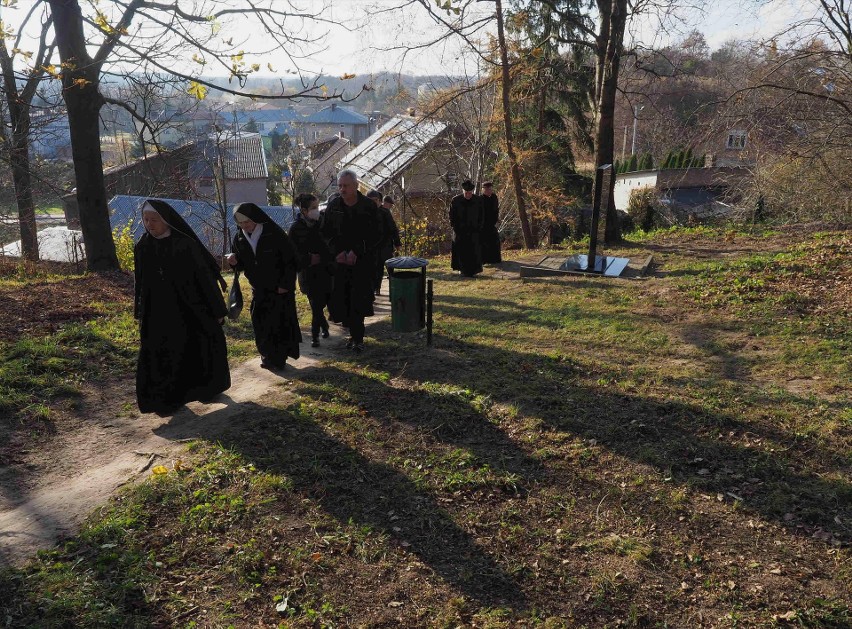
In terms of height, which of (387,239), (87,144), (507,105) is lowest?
(387,239)

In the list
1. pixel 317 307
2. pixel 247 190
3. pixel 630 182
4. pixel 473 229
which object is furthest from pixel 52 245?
pixel 630 182

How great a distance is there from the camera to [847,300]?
335 inches

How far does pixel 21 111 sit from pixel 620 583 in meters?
17.9

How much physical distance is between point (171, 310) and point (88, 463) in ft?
4.69

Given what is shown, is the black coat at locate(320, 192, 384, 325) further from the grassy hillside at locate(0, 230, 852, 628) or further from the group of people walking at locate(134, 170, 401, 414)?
the grassy hillside at locate(0, 230, 852, 628)

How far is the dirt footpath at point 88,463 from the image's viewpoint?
13.1 ft

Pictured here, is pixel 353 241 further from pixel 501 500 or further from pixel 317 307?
pixel 501 500

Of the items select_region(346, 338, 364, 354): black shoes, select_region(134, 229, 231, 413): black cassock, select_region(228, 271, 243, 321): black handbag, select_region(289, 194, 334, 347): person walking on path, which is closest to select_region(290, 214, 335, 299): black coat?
select_region(289, 194, 334, 347): person walking on path

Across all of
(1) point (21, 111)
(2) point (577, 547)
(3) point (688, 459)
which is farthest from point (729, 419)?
(1) point (21, 111)

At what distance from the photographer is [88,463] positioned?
4973 millimetres

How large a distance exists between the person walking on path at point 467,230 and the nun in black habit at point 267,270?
5.45 m

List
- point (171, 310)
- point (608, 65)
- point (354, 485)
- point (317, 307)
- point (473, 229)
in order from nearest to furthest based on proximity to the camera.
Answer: point (354, 485), point (171, 310), point (317, 307), point (473, 229), point (608, 65)

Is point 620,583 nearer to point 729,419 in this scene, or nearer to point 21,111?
point 729,419

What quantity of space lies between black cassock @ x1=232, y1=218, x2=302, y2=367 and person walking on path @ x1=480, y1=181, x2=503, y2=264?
596 centimetres
